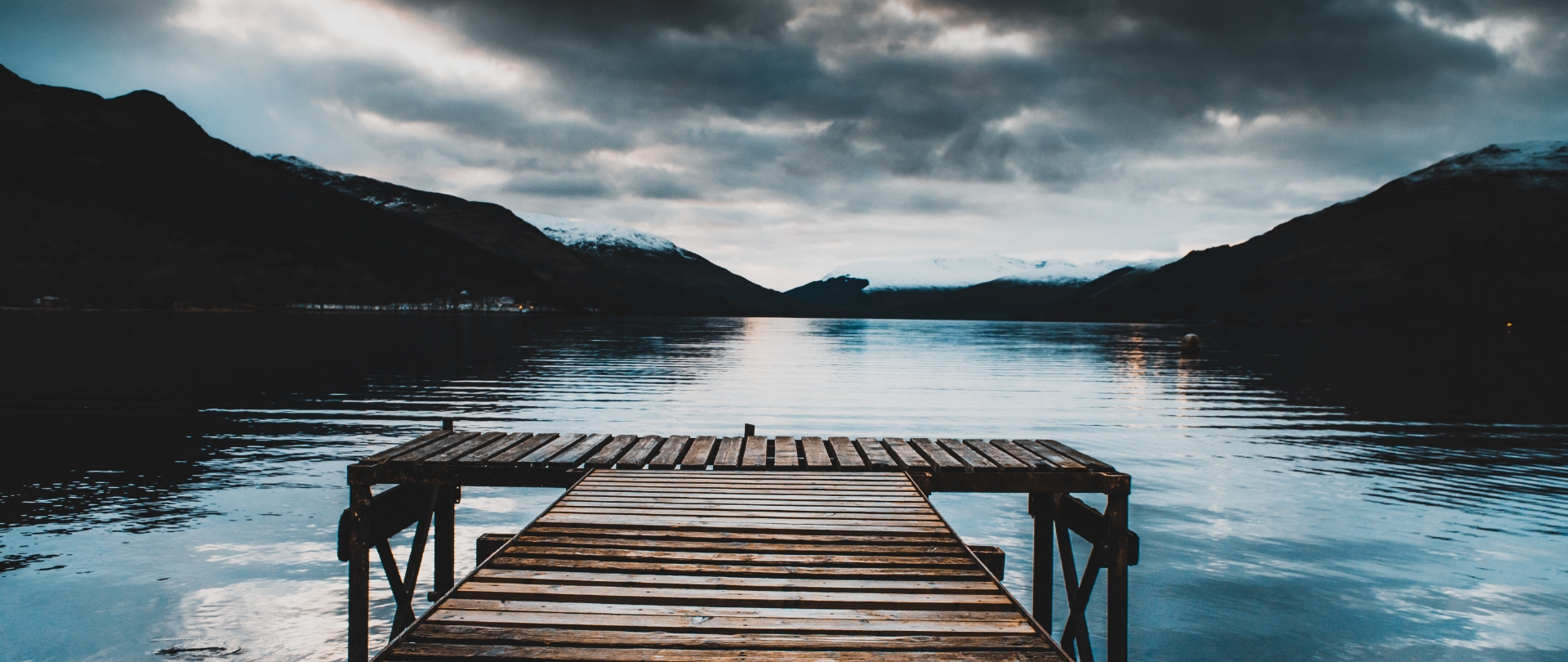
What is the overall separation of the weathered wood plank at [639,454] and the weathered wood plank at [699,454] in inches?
21.3

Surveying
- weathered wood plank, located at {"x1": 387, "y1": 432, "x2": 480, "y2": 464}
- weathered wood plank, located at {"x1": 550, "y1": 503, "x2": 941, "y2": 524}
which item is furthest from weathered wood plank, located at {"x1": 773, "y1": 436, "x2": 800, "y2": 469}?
weathered wood plank, located at {"x1": 387, "y1": 432, "x2": 480, "y2": 464}

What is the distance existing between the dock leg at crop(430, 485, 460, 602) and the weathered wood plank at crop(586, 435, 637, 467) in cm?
252

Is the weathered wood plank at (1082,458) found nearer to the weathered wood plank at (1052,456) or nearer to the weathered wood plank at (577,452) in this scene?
the weathered wood plank at (1052,456)

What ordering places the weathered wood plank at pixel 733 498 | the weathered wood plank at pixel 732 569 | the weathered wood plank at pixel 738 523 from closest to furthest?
1. the weathered wood plank at pixel 732 569
2. the weathered wood plank at pixel 738 523
3. the weathered wood plank at pixel 733 498

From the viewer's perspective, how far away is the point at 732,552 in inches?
287

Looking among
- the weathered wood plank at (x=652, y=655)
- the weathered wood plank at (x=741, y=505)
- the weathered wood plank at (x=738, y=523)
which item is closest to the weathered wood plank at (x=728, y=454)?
the weathered wood plank at (x=741, y=505)

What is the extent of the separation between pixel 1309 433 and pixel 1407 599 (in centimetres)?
2017

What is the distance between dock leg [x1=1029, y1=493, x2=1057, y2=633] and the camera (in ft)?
38.8

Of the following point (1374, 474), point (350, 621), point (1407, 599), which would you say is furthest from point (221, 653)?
point (1374, 474)

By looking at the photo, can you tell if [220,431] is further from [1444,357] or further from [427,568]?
[1444,357]

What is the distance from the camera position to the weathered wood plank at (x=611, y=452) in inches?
441

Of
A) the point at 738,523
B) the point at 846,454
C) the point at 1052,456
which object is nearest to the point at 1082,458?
the point at 1052,456

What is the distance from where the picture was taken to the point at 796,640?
17.3 ft

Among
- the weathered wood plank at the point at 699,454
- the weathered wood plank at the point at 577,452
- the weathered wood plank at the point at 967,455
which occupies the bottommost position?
the weathered wood plank at the point at 699,454
